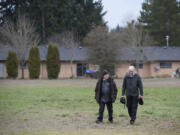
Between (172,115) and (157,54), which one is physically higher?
(157,54)

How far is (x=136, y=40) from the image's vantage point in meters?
46.2

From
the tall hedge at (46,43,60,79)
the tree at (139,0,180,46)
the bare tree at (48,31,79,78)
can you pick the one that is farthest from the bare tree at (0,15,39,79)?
the tree at (139,0,180,46)

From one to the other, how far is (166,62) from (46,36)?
2049 centimetres

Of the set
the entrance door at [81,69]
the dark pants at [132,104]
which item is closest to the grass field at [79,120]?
the dark pants at [132,104]

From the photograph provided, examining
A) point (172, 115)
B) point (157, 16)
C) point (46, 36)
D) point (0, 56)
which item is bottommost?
point (172, 115)

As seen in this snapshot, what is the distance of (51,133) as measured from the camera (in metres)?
8.17

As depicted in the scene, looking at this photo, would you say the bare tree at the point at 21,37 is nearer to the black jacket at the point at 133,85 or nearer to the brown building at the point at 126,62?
the brown building at the point at 126,62

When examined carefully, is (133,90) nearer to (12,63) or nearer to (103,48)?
(103,48)

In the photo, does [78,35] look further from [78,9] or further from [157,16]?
[157,16]

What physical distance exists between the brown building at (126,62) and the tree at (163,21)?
1153 cm

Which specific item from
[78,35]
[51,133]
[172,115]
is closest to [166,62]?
[78,35]

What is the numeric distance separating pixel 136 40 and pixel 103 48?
32.9 feet

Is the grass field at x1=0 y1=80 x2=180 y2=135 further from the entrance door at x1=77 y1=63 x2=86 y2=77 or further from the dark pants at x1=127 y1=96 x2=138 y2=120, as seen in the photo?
the entrance door at x1=77 y1=63 x2=86 y2=77

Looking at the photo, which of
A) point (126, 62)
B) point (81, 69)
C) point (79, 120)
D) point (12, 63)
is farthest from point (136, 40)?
point (79, 120)
